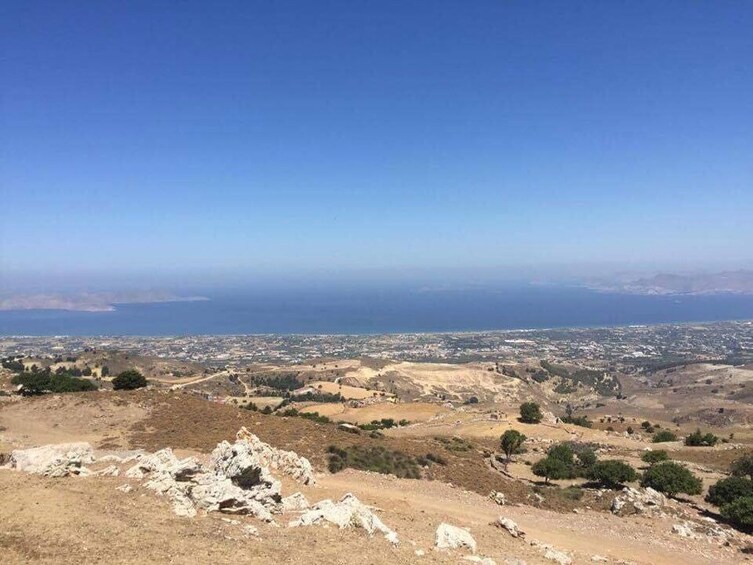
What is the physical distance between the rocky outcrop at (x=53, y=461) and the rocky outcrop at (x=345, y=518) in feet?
25.5

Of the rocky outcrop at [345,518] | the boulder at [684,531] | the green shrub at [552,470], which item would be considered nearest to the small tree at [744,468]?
the green shrub at [552,470]

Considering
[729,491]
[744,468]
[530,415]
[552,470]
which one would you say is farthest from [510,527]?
[530,415]

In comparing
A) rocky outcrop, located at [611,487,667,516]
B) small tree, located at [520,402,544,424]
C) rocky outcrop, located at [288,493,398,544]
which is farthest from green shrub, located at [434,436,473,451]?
rocky outcrop, located at [288,493,398,544]

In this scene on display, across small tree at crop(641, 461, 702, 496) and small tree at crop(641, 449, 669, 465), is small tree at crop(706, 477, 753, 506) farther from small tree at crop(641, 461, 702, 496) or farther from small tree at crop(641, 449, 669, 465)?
small tree at crop(641, 449, 669, 465)

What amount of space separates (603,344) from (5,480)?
214 m

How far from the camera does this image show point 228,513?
44.3ft

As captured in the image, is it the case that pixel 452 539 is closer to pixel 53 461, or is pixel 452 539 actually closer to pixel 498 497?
pixel 498 497

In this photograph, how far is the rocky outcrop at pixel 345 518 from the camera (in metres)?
13.4

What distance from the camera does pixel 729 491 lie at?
2369 centimetres

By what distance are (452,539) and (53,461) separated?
498 inches

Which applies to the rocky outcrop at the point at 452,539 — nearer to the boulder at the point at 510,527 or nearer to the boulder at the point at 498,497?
the boulder at the point at 510,527

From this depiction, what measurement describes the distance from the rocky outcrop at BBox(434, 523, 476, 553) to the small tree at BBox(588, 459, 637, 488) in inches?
640

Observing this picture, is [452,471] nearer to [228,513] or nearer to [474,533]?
[474,533]

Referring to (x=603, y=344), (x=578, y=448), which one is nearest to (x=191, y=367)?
(x=578, y=448)
